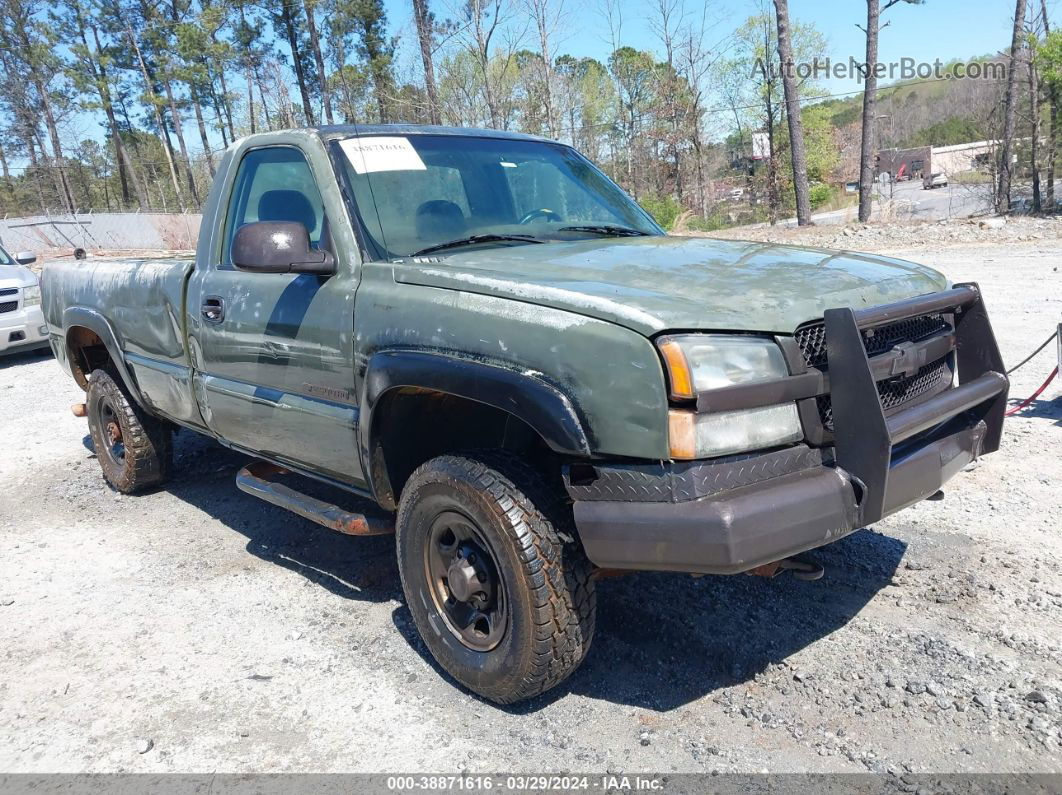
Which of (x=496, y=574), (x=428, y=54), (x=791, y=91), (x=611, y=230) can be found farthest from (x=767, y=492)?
(x=428, y=54)

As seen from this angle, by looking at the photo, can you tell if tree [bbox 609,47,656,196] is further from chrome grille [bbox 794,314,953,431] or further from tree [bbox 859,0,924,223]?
chrome grille [bbox 794,314,953,431]

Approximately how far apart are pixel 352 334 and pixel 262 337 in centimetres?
69

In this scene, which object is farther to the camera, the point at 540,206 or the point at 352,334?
the point at 540,206

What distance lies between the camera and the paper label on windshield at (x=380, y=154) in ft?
11.3

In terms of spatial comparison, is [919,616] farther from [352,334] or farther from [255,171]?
[255,171]

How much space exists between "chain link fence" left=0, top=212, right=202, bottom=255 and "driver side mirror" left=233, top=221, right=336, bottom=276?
36.2 m

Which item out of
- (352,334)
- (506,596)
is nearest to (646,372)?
(506,596)

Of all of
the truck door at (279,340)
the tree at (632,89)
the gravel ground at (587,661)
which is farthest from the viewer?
the tree at (632,89)

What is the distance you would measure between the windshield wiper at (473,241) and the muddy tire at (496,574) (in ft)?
2.91

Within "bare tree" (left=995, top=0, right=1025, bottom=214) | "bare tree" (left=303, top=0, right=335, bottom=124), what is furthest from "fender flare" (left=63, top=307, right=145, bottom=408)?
"bare tree" (left=303, top=0, right=335, bottom=124)

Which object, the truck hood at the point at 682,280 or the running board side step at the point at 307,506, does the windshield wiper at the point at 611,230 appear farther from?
the running board side step at the point at 307,506

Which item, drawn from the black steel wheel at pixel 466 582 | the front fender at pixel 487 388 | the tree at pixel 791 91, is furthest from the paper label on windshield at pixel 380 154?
the tree at pixel 791 91

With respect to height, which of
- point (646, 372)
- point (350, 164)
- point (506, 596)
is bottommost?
point (506, 596)

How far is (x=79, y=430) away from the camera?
24.6ft
